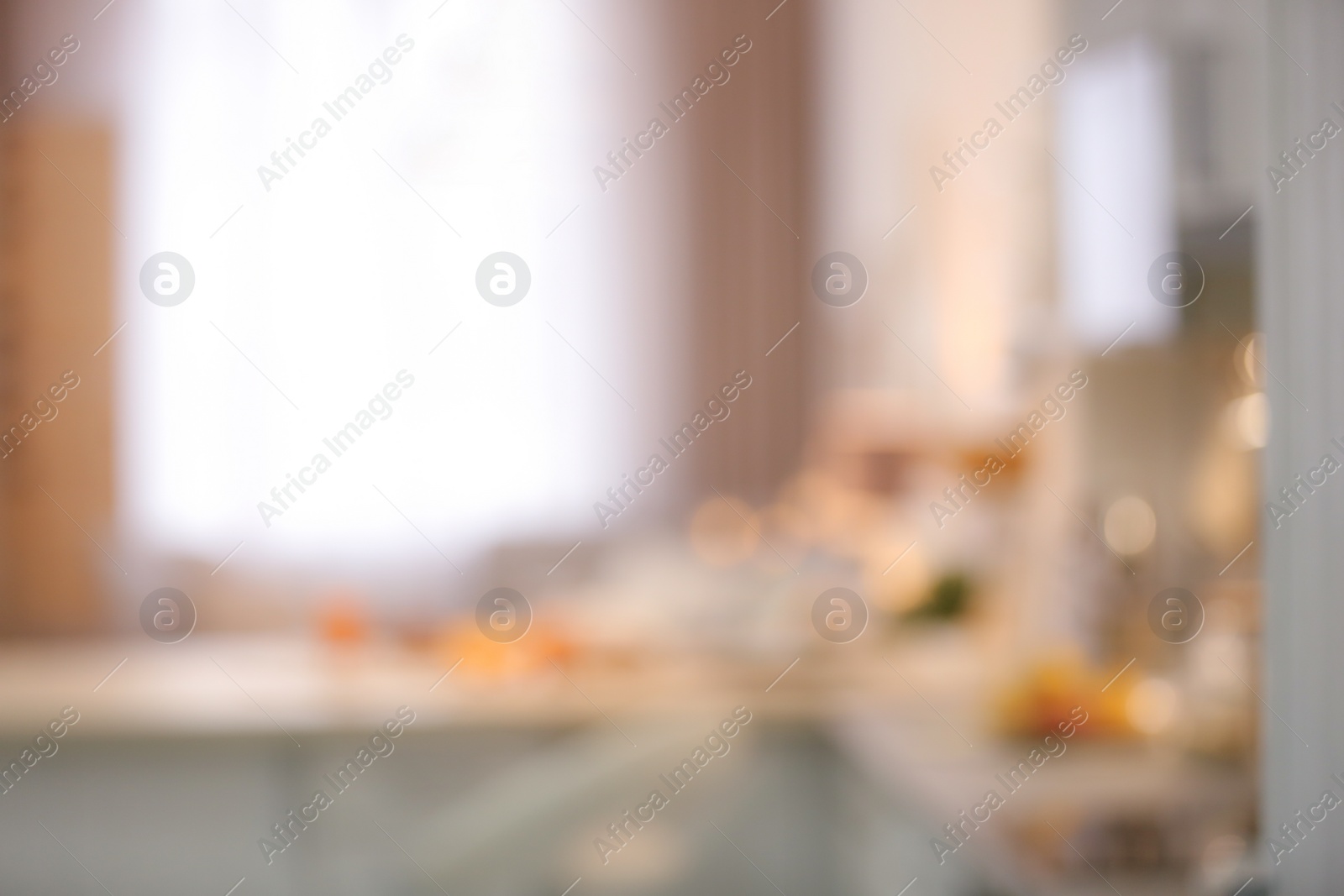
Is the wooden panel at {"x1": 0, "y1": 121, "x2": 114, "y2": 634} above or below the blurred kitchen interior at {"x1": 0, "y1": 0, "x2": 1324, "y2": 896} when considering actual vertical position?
above

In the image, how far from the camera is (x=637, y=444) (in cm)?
384

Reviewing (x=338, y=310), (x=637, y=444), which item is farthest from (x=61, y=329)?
(x=637, y=444)

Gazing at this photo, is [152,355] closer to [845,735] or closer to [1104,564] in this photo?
[845,735]

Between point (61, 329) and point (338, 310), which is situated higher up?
point (61, 329)

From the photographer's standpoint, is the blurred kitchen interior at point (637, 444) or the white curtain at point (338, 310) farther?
the white curtain at point (338, 310)

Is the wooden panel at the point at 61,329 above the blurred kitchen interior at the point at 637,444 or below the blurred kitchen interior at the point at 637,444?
above

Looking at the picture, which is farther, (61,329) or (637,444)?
(637,444)

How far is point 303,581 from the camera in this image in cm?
377

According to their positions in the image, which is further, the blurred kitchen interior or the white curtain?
the white curtain

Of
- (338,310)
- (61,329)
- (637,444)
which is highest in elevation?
(61,329)

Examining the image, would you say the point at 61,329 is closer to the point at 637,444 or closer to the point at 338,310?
the point at 338,310

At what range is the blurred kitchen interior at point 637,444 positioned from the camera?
154 centimetres

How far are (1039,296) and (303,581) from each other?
2734 millimetres

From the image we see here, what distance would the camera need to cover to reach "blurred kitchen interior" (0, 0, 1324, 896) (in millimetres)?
1543
